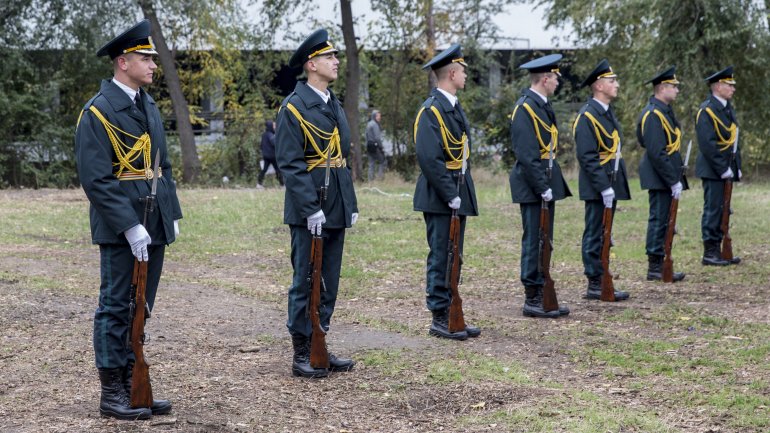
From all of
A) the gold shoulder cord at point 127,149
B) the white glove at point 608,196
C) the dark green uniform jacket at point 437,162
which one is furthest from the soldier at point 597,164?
the gold shoulder cord at point 127,149

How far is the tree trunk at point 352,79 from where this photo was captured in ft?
82.1

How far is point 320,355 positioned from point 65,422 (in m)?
1.70

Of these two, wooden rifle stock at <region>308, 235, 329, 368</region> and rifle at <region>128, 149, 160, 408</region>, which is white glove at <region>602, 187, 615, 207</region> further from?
rifle at <region>128, 149, 160, 408</region>

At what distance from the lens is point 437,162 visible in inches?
305

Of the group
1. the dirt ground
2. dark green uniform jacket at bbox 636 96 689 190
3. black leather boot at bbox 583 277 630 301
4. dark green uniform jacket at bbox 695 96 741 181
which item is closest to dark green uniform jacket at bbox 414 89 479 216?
the dirt ground

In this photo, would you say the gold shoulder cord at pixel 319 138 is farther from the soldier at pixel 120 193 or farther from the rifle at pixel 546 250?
the rifle at pixel 546 250

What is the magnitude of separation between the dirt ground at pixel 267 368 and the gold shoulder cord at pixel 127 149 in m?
1.40

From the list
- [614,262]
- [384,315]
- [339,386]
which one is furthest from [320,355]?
[614,262]

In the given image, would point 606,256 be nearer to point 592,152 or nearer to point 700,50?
point 592,152

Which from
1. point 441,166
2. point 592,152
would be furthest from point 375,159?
point 441,166

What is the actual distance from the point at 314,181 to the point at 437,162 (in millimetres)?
1332

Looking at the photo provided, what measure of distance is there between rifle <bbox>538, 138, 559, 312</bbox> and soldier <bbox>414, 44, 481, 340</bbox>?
3.28 ft

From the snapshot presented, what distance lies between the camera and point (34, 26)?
23812 mm

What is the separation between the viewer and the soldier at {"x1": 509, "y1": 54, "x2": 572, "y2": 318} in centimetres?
872
